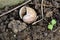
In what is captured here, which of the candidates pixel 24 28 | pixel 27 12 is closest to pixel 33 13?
pixel 27 12

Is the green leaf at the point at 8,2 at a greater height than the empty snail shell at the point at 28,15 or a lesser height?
greater

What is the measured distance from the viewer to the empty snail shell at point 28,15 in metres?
2.06

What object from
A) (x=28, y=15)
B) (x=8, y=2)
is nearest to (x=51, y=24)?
(x=28, y=15)

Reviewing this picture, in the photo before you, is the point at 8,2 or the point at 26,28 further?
the point at 8,2

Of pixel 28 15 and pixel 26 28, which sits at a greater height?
pixel 28 15

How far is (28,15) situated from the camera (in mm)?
2072

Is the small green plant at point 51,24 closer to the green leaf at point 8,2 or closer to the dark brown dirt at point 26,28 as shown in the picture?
the dark brown dirt at point 26,28

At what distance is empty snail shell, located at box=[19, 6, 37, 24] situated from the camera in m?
2.06

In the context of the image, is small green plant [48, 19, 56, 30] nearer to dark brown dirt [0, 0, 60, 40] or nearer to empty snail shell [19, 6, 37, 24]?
dark brown dirt [0, 0, 60, 40]

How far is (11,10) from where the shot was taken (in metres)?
2.10

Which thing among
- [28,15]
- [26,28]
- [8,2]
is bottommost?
[26,28]

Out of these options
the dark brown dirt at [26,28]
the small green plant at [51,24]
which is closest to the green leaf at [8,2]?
the dark brown dirt at [26,28]

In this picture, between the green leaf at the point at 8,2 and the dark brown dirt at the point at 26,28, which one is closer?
the dark brown dirt at the point at 26,28

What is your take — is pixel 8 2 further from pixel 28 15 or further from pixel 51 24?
pixel 51 24
